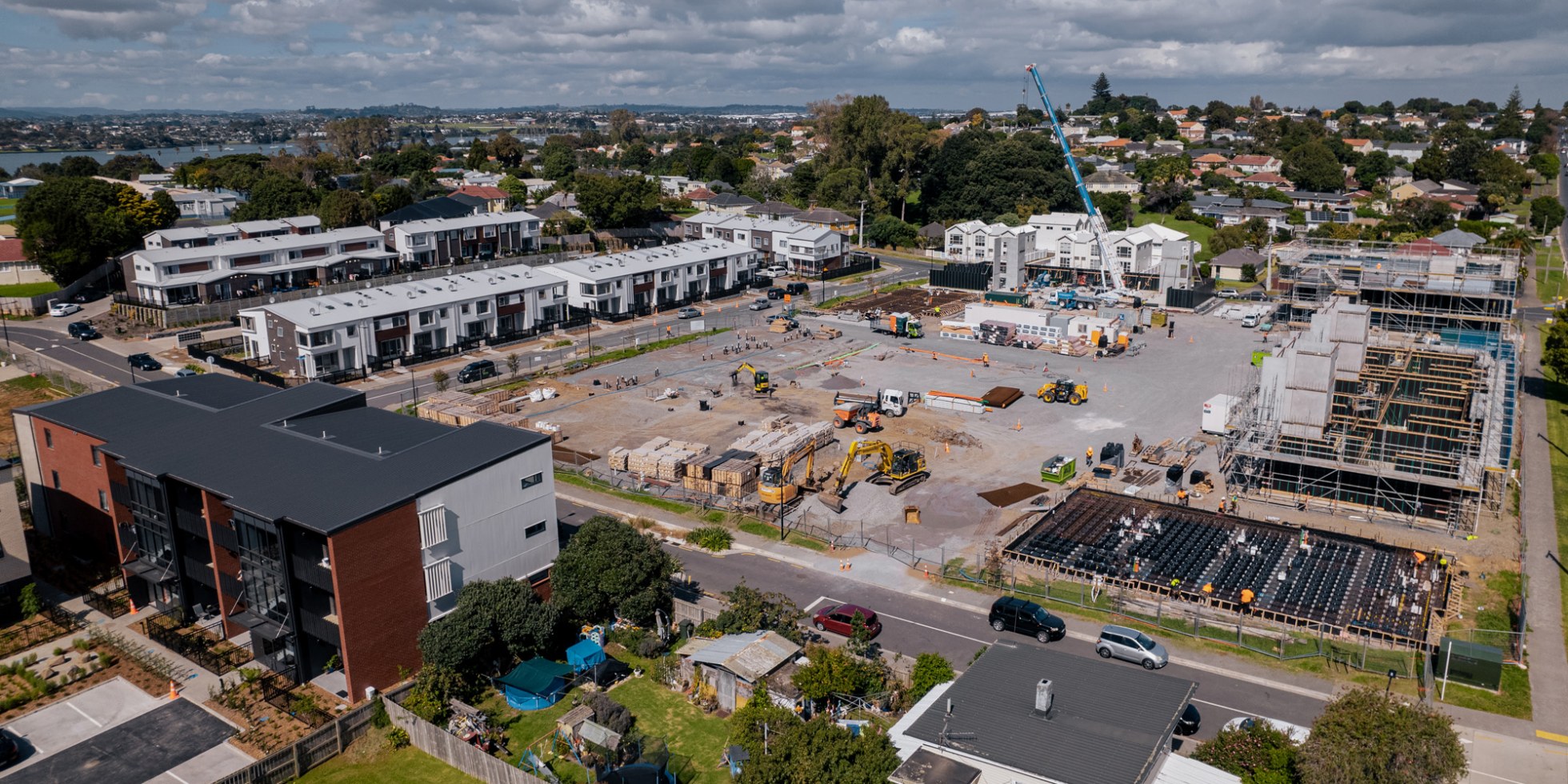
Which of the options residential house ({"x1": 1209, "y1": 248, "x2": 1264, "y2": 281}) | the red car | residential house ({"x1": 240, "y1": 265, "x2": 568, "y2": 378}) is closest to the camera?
the red car

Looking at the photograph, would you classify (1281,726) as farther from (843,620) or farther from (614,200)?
(614,200)

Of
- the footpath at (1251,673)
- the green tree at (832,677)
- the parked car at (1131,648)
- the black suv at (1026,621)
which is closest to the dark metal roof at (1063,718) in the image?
the green tree at (832,677)

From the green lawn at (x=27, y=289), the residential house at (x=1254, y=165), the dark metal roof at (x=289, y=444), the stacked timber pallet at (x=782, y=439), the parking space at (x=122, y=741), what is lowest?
the parking space at (x=122, y=741)

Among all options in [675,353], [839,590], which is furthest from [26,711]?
[675,353]

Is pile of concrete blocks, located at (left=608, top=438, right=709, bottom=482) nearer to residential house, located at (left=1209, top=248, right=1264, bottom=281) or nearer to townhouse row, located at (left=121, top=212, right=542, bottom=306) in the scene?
townhouse row, located at (left=121, top=212, right=542, bottom=306)

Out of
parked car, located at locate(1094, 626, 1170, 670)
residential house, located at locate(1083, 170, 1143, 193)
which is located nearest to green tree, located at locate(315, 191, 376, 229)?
parked car, located at locate(1094, 626, 1170, 670)

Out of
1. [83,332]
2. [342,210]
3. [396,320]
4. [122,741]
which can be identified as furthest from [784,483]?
[342,210]

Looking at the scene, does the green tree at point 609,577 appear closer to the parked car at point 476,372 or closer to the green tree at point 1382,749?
the green tree at point 1382,749
